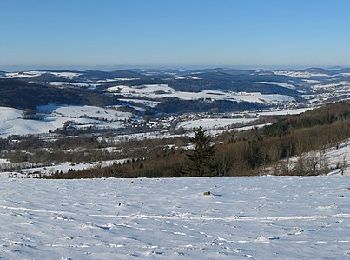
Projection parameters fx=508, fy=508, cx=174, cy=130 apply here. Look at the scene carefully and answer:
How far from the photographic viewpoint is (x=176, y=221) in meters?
14.0

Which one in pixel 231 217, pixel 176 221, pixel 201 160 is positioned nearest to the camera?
pixel 176 221

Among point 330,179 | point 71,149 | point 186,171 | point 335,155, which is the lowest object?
point 71,149

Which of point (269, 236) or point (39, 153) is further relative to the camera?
point (39, 153)

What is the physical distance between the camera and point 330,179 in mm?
24391

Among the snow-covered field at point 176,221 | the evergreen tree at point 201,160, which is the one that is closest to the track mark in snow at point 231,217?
the snow-covered field at point 176,221

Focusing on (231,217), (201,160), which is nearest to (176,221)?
(231,217)

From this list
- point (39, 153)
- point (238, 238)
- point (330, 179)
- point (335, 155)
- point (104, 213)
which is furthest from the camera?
point (39, 153)

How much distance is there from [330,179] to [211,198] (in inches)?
345

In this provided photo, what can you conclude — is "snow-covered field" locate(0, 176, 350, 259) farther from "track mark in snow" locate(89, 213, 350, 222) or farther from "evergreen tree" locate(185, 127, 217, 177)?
"evergreen tree" locate(185, 127, 217, 177)

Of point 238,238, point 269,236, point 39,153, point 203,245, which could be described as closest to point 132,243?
point 203,245

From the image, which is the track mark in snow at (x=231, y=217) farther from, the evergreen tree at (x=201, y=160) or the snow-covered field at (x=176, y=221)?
the evergreen tree at (x=201, y=160)

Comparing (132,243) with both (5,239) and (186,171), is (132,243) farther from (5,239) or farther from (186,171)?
(186,171)

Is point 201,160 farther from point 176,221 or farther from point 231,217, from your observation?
point 176,221

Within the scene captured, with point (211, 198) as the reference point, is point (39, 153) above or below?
below
